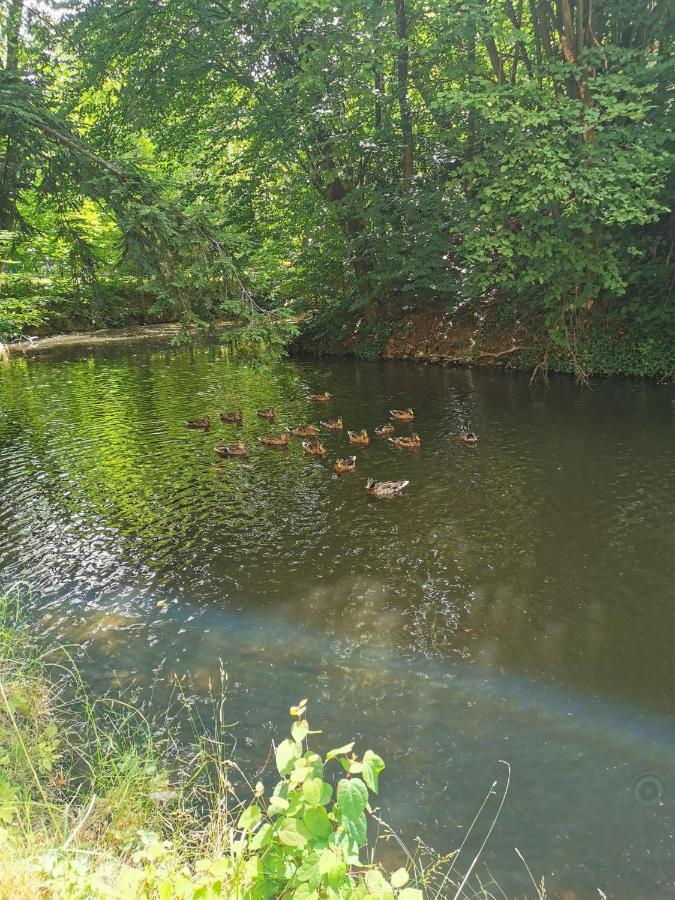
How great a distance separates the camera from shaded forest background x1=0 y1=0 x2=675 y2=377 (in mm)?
7074

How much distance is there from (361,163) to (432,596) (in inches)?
615

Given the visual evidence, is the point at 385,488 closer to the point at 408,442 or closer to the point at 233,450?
the point at 408,442

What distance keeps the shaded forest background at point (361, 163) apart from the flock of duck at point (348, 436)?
335 cm

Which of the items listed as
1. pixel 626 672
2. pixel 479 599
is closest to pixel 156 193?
pixel 479 599

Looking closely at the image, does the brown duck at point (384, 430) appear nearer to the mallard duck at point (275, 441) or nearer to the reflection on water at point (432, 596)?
the reflection on water at point (432, 596)

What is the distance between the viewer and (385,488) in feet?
31.6

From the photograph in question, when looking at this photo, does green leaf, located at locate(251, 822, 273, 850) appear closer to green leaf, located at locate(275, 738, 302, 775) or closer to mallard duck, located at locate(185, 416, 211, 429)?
green leaf, located at locate(275, 738, 302, 775)

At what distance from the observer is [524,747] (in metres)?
4.50

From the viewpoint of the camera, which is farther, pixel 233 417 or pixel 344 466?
pixel 233 417

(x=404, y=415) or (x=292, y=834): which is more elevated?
(x=292, y=834)

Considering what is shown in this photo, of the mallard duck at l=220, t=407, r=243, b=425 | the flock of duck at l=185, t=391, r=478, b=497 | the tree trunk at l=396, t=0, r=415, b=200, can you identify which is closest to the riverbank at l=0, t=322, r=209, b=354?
the tree trunk at l=396, t=0, r=415, b=200

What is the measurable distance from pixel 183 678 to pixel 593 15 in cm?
1656

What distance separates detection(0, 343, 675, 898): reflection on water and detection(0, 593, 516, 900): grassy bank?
40 cm

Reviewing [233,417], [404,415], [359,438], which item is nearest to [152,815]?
[359,438]
